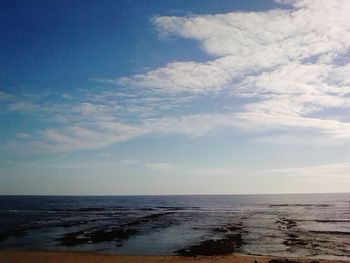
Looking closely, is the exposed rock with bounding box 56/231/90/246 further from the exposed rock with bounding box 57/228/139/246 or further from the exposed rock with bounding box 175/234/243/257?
the exposed rock with bounding box 175/234/243/257

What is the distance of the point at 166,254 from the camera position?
33188 mm

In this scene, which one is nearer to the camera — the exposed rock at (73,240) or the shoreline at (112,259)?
the shoreline at (112,259)

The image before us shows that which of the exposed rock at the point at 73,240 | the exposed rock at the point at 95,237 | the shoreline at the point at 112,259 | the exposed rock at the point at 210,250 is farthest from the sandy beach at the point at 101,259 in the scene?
the exposed rock at the point at 95,237

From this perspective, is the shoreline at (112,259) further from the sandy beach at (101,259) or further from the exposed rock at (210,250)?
the exposed rock at (210,250)

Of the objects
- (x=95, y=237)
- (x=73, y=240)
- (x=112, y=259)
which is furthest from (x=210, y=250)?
(x=95, y=237)

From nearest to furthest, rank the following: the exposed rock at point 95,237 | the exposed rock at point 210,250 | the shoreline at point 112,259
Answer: the shoreline at point 112,259 → the exposed rock at point 210,250 → the exposed rock at point 95,237

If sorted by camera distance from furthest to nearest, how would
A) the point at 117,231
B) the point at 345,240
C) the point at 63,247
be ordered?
the point at 117,231 < the point at 345,240 < the point at 63,247

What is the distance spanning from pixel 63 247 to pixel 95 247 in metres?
3.25

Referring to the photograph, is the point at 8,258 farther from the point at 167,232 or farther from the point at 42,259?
the point at 167,232

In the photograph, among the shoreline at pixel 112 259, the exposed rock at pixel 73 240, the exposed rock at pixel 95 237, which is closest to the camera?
the shoreline at pixel 112 259

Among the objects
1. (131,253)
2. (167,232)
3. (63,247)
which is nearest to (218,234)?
(167,232)

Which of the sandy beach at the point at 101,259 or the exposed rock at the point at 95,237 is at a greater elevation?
the sandy beach at the point at 101,259

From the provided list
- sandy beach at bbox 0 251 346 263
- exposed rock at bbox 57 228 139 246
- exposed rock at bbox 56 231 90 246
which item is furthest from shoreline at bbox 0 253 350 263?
exposed rock at bbox 57 228 139 246

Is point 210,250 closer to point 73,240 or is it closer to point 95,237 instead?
point 73,240
